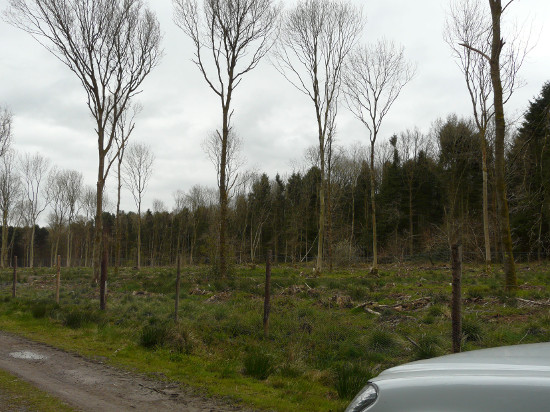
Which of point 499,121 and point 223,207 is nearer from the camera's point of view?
point 499,121

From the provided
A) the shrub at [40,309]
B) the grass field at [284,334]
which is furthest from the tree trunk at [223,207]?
the shrub at [40,309]

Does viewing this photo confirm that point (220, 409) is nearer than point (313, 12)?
Yes

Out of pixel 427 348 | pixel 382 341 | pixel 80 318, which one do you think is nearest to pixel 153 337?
pixel 80 318

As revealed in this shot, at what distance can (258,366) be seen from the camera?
21.0ft

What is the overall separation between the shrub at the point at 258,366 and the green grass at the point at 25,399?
2.47m

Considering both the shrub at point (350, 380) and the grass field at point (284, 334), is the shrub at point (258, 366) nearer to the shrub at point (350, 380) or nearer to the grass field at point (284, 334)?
the grass field at point (284, 334)

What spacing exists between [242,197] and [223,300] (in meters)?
39.7

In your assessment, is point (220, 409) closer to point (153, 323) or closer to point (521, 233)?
point (153, 323)

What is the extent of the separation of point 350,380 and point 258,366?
160 cm

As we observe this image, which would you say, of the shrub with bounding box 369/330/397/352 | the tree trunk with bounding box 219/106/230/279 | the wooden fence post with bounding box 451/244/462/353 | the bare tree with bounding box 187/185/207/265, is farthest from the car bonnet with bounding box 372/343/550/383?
the bare tree with bounding box 187/185/207/265

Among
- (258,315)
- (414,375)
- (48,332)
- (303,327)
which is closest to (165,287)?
(48,332)

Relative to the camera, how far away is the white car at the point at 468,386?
167 centimetres

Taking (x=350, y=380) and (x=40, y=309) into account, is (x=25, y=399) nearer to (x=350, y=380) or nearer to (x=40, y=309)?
(x=350, y=380)

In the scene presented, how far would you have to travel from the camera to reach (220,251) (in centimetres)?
1952
